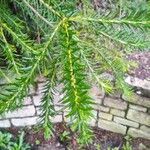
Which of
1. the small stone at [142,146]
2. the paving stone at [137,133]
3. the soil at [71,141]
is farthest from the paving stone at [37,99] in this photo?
the small stone at [142,146]

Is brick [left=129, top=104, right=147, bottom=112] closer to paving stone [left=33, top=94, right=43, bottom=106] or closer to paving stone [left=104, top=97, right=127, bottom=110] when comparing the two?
paving stone [left=104, top=97, right=127, bottom=110]

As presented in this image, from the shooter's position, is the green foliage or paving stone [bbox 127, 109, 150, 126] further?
the green foliage

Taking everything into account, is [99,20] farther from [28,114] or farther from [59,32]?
[28,114]

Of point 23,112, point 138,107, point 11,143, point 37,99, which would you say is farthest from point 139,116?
point 11,143

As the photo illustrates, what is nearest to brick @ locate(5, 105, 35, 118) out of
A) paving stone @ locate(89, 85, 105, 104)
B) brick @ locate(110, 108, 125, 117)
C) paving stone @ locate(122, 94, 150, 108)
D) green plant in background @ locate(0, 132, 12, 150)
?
green plant in background @ locate(0, 132, 12, 150)

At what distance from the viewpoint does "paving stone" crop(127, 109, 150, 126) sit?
8.68 ft

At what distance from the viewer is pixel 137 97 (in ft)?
8.19

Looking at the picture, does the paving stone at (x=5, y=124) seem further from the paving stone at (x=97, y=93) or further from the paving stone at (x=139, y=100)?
the paving stone at (x=139, y=100)

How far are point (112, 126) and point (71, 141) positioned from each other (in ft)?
1.30

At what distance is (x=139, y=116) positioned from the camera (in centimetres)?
268

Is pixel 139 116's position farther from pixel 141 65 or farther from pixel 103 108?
pixel 141 65

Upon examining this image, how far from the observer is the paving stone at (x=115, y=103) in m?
2.61

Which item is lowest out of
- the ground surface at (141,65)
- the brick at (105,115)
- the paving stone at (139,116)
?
the brick at (105,115)

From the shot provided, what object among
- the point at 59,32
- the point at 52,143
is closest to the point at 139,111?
the point at 52,143
